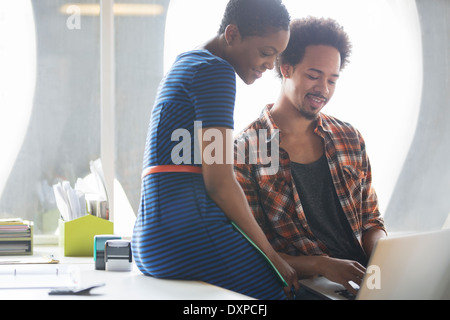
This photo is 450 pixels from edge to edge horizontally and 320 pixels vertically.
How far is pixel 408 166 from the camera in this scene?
283cm

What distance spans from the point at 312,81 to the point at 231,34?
0.68m

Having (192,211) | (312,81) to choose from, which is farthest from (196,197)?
(312,81)

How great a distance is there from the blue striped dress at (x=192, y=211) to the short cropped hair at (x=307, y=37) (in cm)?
Answer: 82

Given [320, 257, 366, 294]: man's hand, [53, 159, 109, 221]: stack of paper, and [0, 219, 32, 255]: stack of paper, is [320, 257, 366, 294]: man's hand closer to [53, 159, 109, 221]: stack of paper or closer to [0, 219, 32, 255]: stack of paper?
[53, 159, 109, 221]: stack of paper

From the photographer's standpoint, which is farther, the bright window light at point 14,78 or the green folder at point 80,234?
the bright window light at point 14,78

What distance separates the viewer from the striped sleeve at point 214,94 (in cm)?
120

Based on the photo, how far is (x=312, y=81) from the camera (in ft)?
6.52

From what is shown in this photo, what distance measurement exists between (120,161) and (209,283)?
1.40 metres

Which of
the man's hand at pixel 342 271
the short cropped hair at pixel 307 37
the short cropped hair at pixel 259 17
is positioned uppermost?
the short cropped hair at pixel 307 37

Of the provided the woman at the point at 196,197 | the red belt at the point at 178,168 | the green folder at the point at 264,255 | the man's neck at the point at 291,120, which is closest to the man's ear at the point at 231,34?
the woman at the point at 196,197

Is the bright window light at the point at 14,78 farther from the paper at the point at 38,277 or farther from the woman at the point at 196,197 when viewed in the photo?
the woman at the point at 196,197

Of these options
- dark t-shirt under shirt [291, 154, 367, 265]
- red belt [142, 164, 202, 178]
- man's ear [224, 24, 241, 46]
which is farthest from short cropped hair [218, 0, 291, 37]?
dark t-shirt under shirt [291, 154, 367, 265]
